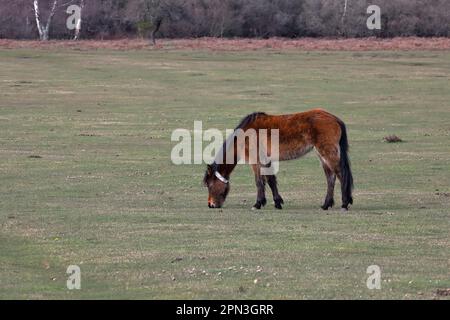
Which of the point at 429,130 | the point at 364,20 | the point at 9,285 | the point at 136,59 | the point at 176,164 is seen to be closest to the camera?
the point at 9,285

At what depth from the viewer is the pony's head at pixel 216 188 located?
16.2 meters

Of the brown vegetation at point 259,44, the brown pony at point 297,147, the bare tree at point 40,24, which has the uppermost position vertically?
the brown pony at point 297,147

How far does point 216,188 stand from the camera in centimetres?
1620

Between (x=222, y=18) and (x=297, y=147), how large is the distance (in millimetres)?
42679

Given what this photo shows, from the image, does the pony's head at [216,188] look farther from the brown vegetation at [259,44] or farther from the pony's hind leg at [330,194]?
the brown vegetation at [259,44]

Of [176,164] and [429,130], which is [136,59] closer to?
[429,130]

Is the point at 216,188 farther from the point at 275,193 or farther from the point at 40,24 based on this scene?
the point at 40,24

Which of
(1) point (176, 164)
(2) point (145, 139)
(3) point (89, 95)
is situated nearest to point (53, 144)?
(2) point (145, 139)

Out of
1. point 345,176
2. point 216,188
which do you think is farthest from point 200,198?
point 345,176

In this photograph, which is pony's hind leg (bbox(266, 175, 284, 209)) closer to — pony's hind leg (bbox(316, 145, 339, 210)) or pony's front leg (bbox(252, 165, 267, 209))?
pony's front leg (bbox(252, 165, 267, 209))

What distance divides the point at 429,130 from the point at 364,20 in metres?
28.0

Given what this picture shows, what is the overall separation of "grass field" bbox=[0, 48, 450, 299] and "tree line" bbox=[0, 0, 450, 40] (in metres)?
15.2

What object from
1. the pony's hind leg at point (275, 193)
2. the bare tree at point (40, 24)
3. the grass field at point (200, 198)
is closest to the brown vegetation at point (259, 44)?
the bare tree at point (40, 24)

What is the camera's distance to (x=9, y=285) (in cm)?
1064
